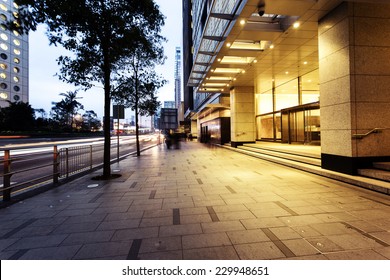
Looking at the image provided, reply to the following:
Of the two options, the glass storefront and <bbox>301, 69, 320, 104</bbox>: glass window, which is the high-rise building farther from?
<bbox>301, 69, 320, 104</bbox>: glass window

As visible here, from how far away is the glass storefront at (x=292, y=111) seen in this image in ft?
51.7

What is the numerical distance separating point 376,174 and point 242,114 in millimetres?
13755

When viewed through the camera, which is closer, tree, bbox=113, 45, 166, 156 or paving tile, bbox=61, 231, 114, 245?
paving tile, bbox=61, 231, 114, 245

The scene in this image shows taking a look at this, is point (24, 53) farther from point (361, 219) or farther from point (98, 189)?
point (361, 219)

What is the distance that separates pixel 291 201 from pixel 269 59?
9806mm

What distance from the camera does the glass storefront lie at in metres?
15.8

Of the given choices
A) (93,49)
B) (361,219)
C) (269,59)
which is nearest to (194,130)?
(269,59)

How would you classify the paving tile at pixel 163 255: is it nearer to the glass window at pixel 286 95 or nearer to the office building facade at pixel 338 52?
the office building facade at pixel 338 52


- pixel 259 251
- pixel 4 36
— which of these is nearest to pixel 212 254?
pixel 259 251

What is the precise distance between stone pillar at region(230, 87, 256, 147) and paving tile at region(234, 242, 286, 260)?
1658 centimetres

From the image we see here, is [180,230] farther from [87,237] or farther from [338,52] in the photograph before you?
[338,52]

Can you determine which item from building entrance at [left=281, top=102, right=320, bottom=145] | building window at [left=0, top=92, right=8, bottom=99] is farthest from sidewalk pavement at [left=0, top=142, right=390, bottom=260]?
building window at [left=0, top=92, right=8, bottom=99]

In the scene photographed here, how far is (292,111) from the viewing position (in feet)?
58.4

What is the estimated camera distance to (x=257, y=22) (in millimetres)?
9102
